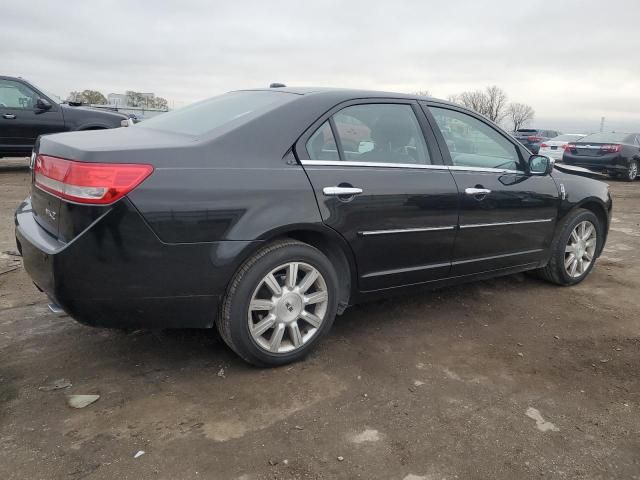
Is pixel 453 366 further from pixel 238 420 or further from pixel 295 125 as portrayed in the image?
pixel 295 125

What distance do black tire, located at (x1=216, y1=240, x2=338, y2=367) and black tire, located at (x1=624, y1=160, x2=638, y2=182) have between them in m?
14.0

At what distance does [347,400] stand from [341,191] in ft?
3.68

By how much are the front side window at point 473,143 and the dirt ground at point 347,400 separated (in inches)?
43.7

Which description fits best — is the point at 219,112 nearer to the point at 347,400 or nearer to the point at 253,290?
the point at 253,290

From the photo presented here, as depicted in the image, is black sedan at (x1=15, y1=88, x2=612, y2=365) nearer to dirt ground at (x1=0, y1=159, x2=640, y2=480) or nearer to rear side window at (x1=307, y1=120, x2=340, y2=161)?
rear side window at (x1=307, y1=120, x2=340, y2=161)

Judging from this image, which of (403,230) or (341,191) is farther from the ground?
(341,191)

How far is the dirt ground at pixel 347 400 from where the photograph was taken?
2.27 metres

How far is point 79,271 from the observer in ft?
8.25

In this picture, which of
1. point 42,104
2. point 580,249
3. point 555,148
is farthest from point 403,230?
point 555,148

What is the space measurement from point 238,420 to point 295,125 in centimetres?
157

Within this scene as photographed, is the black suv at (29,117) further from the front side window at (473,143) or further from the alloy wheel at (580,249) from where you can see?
the alloy wheel at (580,249)

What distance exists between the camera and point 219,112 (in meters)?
3.34

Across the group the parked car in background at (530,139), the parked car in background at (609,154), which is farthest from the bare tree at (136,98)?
the parked car in background at (609,154)

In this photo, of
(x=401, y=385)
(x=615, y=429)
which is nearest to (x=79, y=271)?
(x=401, y=385)
